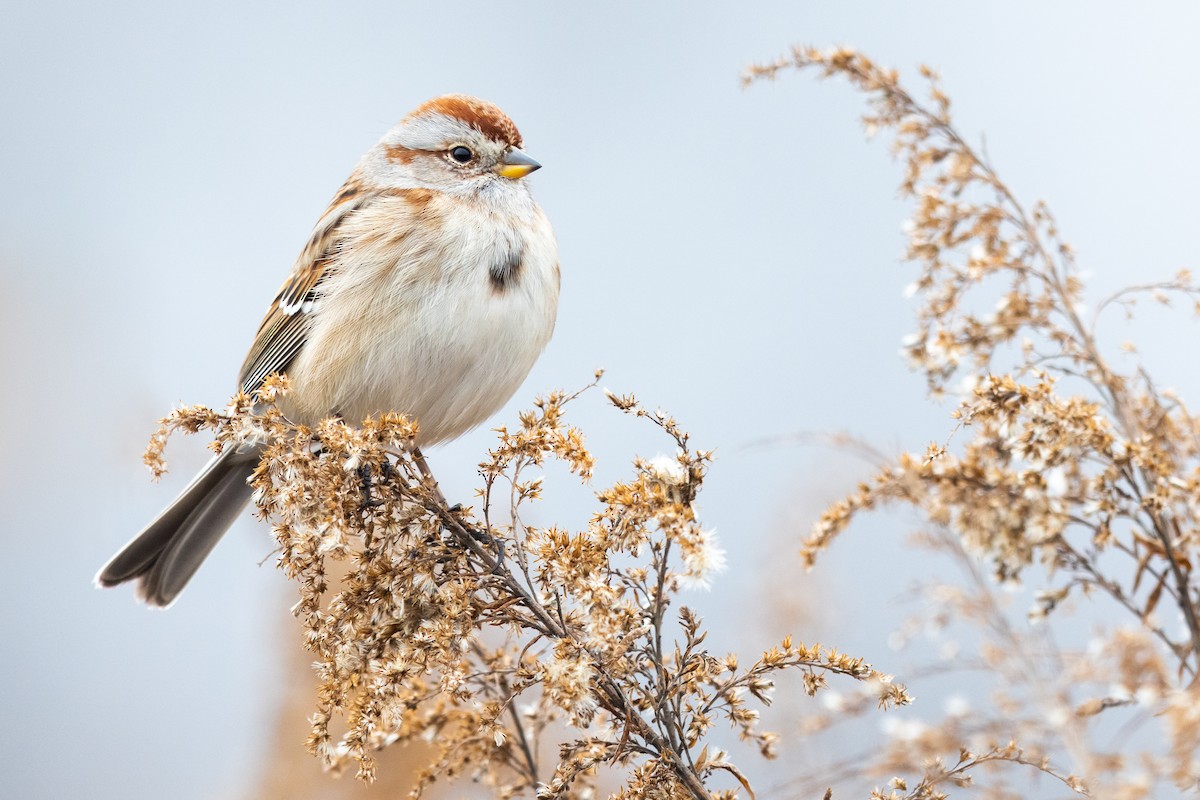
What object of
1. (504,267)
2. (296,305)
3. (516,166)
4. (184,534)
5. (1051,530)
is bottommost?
(1051,530)

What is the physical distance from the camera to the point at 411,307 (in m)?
3.12

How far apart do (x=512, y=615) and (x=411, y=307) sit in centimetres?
149

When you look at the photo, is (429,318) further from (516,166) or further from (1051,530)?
(1051,530)

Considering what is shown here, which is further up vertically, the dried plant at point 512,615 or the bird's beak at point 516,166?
the bird's beak at point 516,166

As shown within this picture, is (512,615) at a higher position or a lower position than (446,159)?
lower

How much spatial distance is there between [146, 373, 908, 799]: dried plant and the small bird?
905mm

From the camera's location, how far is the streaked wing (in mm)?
3459

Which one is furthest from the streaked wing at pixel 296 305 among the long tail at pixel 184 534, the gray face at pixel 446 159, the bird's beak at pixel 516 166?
the bird's beak at pixel 516 166

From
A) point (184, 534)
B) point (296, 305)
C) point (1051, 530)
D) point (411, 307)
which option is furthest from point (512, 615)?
point (184, 534)

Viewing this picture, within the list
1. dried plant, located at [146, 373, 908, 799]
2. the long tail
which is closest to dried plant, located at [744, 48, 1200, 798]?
dried plant, located at [146, 373, 908, 799]

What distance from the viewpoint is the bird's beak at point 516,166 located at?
3.59 metres

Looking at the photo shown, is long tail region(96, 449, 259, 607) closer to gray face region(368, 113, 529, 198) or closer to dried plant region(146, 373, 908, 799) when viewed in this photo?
gray face region(368, 113, 529, 198)

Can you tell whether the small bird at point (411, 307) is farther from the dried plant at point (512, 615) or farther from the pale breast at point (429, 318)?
the dried plant at point (512, 615)

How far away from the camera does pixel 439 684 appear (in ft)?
5.58
